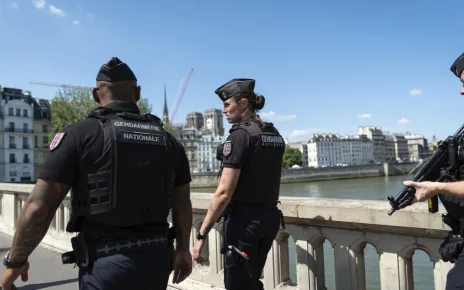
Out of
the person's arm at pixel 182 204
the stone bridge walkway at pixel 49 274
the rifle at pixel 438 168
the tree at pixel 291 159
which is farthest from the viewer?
the tree at pixel 291 159

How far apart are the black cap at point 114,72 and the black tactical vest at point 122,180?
0.78 feet

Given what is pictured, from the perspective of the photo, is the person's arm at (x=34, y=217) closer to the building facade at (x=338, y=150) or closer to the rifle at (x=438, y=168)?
the rifle at (x=438, y=168)

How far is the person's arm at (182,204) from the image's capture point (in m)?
2.66

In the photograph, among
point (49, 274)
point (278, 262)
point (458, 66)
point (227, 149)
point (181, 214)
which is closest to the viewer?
point (458, 66)

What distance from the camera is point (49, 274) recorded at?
5.17m

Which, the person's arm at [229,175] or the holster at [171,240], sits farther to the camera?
the person's arm at [229,175]

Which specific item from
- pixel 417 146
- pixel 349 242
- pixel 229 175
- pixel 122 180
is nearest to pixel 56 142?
pixel 122 180

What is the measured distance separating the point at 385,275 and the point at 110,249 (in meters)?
2.18

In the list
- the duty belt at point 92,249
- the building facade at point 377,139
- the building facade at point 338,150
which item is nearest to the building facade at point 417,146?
the building facade at point 377,139

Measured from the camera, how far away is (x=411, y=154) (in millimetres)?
179125

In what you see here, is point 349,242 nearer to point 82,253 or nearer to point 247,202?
point 247,202

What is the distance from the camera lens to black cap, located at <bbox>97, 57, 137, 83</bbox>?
2441 millimetres

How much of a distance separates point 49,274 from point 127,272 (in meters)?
3.63

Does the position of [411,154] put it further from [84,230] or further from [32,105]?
[84,230]
